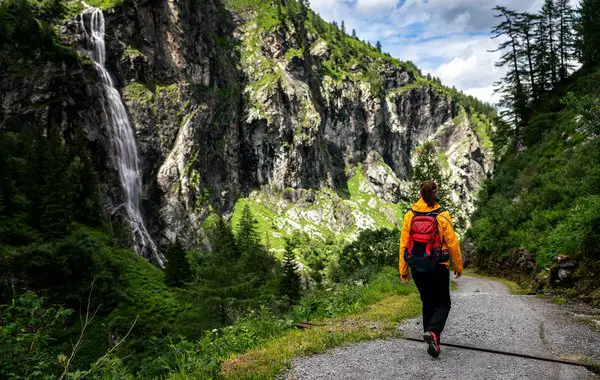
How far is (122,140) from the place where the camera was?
2997 inches

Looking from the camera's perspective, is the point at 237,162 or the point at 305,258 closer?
the point at 305,258

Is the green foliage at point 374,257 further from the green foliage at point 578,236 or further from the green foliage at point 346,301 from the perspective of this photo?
the green foliage at point 578,236

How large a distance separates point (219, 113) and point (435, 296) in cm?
11734

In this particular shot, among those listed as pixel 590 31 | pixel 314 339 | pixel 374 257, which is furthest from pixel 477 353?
pixel 590 31

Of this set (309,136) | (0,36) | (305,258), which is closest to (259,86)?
(309,136)

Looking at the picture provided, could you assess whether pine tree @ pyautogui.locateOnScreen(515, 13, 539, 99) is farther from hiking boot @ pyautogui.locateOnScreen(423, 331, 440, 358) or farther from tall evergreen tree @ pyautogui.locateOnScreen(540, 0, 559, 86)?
hiking boot @ pyautogui.locateOnScreen(423, 331, 440, 358)

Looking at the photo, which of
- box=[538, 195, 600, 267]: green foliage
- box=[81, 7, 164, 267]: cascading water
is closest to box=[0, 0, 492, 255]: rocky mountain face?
box=[81, 7, 164, 267]: cascading water

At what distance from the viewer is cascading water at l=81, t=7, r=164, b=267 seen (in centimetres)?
7044

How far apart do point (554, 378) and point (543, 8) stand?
69451mm

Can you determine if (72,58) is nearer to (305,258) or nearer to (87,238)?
(87,238)

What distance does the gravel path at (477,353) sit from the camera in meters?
5.34

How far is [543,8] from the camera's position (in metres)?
57.5

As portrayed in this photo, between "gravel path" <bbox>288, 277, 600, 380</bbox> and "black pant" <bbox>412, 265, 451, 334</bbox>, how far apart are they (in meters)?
0.53

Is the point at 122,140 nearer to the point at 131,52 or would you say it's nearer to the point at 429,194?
the point at 131,52
